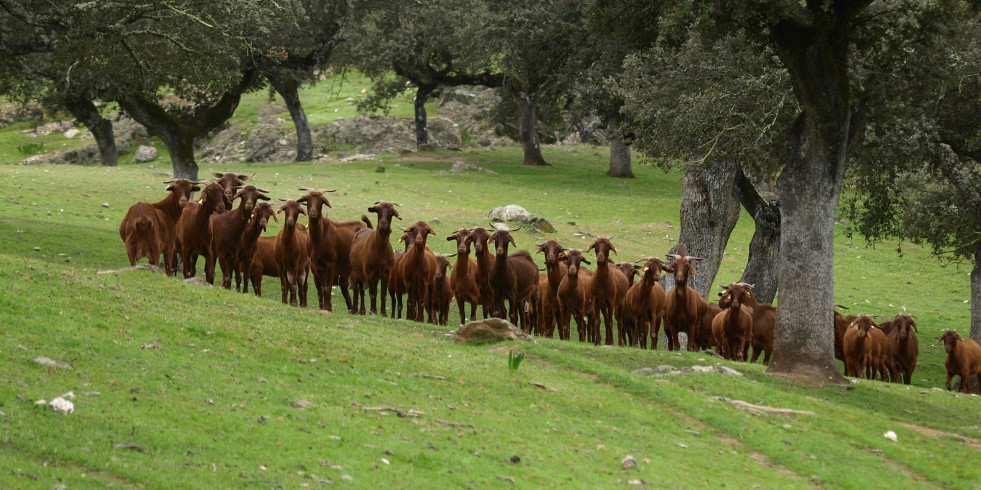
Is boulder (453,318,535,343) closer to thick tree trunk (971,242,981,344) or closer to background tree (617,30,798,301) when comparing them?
background tree (617,30,798,301)

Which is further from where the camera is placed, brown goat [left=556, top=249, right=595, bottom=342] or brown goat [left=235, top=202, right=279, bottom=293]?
brown goat [left=556, top=249, right=595, bottom=342]

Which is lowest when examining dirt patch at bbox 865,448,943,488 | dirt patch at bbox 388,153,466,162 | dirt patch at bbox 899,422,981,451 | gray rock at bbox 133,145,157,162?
dirt patch at bbox 899,422,981,451

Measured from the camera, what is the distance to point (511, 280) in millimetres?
23031

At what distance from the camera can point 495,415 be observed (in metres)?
11.9

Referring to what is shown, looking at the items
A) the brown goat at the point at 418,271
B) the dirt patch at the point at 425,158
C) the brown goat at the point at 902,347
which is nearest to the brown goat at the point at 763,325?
the brown goat at the point at 902,347

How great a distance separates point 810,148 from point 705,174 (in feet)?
27.4

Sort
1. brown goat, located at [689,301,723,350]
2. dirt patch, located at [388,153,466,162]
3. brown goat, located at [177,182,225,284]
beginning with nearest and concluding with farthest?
brown goat, located at [177,182,225,284] → brown goat, located at [689,301,723,350] → dirt patch, located at [388,153,466,162]

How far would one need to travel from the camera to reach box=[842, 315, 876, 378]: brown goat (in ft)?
73.7

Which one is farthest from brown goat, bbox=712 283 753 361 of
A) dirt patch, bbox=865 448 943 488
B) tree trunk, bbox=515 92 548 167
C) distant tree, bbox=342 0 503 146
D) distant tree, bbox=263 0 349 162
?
tree trunk, bbox=515 92 548 167

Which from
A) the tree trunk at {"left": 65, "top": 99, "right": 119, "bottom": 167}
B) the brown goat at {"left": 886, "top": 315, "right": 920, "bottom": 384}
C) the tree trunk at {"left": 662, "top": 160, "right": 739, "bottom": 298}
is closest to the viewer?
the brown goat at {"left": 886, "top": 315, "right": 920, "bottom": 384}

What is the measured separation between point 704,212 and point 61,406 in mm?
18773

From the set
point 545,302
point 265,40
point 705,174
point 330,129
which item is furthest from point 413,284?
point 330,129

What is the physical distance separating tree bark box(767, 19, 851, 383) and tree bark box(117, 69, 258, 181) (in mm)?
25358

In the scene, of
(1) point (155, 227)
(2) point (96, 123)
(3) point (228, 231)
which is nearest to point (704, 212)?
(3) point (228, 231)
